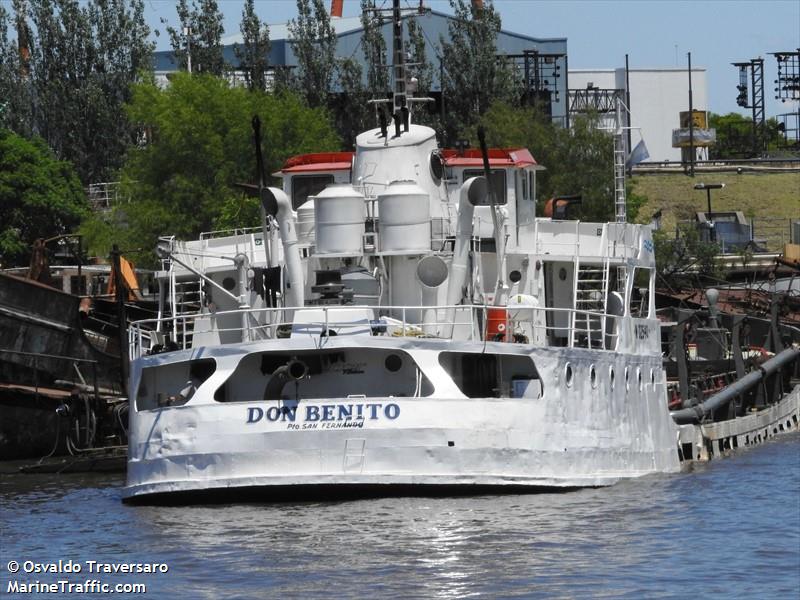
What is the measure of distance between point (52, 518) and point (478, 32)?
158ft

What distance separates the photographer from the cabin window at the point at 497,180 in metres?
32.0

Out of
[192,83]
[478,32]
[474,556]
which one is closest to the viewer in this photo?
[474,556]

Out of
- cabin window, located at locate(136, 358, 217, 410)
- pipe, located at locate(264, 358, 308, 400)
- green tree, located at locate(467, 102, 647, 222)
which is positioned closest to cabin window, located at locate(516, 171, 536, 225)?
cabin window, located at locate(136, 358, 217, 410)

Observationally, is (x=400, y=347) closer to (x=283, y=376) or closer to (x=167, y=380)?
(x=283, y=376)

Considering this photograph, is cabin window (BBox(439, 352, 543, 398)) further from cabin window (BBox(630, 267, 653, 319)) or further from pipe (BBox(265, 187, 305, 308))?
cabin window (BBox(630, 267, 653, 319))

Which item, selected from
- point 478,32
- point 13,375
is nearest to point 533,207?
point 13,375

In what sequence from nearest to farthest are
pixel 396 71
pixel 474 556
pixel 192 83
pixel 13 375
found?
pixel 474 556 < pixel 396 71 < pixel 13 375 < pixel 192 83

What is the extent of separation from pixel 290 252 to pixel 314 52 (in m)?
45.8

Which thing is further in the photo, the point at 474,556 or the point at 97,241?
the point at 97,241

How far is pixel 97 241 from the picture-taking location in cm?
6494

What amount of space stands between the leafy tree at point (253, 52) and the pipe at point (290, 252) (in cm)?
4374

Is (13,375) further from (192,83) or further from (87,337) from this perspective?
(192,83)

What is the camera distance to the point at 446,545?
23.9m

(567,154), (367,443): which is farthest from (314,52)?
(367,443)
